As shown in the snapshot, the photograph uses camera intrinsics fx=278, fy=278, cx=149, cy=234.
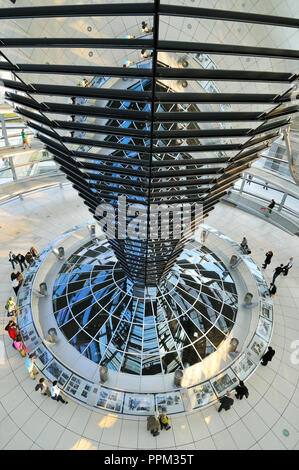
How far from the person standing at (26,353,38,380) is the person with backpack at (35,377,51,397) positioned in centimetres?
44

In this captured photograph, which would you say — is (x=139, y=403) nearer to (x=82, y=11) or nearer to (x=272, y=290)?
(x=272, y=290)

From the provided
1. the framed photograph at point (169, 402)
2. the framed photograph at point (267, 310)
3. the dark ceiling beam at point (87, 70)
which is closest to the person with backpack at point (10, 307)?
the framed photograph at point (169, 402)

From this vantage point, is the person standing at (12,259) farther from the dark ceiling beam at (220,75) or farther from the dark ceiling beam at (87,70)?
the dark ceiling beam at (220,75)

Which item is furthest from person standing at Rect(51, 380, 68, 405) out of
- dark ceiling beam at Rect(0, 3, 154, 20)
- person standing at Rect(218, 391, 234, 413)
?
dark ceiling beam at Rect(0, 3, 154, 20)

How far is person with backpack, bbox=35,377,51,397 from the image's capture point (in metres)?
8.47

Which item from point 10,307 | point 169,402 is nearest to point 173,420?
point 169,402

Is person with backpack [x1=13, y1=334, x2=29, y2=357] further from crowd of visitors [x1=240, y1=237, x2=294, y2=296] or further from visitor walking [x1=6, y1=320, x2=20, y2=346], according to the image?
crowd of visitors [x1=240, y1=237, x2=294, y2=296]

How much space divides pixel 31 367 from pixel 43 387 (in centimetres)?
78

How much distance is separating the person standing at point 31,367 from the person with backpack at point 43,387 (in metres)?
0.44

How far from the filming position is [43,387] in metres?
8.52

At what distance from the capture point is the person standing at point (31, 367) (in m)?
8.89

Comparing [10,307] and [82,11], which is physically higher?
[82,11]

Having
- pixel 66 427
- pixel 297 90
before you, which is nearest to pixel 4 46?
pixel 297 90

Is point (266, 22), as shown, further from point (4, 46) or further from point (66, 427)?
point (66, 427)
